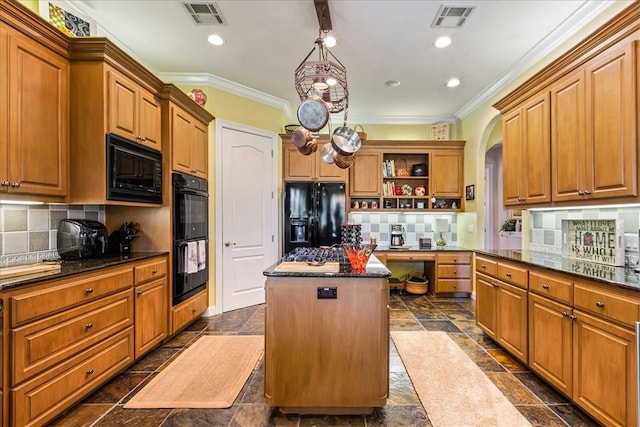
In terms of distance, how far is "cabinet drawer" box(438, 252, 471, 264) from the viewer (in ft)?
15.2

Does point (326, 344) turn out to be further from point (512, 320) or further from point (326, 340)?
point (512, 320)

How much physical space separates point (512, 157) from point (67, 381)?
161 inches

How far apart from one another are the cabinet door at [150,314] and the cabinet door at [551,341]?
3219mm

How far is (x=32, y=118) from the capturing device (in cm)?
201

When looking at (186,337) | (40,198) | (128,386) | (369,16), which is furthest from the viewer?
(186,337)

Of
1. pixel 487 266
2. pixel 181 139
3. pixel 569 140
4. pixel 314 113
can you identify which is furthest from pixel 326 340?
pixel 181 139

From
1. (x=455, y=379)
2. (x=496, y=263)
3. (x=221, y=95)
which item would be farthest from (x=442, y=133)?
(x=455, y=379)

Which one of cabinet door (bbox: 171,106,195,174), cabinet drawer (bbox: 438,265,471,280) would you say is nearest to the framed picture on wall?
cabinet drawer (bbox: 438,265,471,280)

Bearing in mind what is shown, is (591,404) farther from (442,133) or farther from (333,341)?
(442,133)

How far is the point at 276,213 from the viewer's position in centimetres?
455

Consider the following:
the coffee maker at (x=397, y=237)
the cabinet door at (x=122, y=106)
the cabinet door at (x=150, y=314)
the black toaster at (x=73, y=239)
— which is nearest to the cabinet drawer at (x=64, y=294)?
the cabinet door at (x=150, y=314)

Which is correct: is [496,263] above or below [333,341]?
above

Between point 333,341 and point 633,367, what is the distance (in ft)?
5.16

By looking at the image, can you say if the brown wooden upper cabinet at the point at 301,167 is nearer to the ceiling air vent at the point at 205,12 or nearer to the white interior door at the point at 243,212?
the white interior door at the point at 243,212
